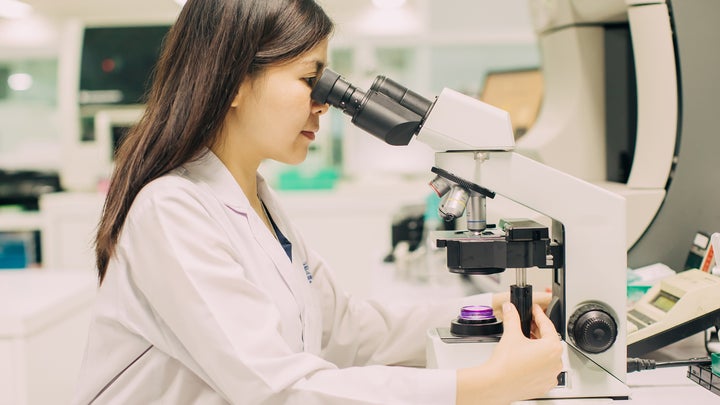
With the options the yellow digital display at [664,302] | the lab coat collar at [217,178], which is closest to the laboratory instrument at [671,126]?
the yellow digital display at [664,302]

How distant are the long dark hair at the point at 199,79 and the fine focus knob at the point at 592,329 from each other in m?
0.61

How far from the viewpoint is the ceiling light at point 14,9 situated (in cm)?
383

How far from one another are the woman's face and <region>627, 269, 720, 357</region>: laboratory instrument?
0.67 meters

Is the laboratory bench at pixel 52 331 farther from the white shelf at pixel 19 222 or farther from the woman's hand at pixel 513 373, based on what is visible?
the white shelf at pixel 19 222

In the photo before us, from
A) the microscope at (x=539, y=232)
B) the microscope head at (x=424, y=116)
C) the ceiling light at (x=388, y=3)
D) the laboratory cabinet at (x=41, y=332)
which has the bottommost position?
the laboratory cabinet at (x=41, y=332)

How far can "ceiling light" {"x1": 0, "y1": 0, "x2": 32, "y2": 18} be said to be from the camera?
151 inches

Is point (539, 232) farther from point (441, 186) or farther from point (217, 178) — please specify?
point (217, 178)

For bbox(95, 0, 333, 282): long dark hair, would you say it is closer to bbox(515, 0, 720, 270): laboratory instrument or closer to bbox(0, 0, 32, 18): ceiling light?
bbox(515, 0, 720, 270): laboratory instrument

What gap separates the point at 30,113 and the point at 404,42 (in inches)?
94.6

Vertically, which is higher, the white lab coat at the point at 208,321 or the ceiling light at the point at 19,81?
the ceiling light at the point at 19,81

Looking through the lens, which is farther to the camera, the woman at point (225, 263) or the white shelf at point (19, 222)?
the white shelf at point (19, 222)

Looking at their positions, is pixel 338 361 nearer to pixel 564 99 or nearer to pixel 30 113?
pixel 564 99

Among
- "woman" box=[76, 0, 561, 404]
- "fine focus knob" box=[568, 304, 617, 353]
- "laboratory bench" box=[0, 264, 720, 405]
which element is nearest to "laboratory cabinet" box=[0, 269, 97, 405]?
"laboratory bench" box=[0, 264, 720, 405]

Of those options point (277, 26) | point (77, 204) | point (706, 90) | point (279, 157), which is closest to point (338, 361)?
point (279, 157)
